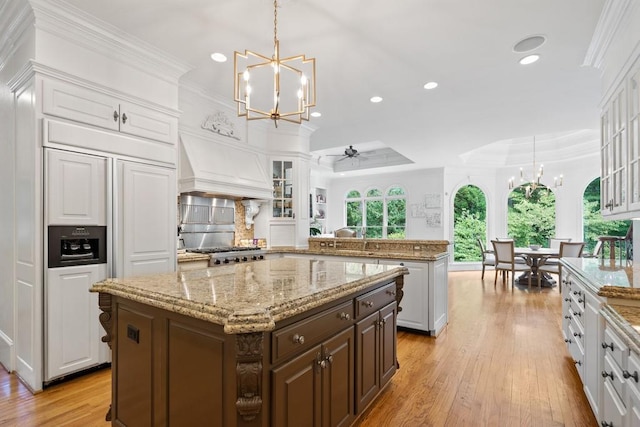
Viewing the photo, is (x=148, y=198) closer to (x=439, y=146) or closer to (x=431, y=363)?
(x=431, y=363)

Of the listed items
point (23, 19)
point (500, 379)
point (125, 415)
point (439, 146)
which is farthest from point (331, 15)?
point (439, 146)

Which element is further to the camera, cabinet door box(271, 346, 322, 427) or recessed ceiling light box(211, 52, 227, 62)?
A: recessed ceiling light box(211, 52, 227, 62)

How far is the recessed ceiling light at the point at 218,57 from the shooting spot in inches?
128

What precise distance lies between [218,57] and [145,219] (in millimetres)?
1743

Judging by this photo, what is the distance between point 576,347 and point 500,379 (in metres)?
0.63

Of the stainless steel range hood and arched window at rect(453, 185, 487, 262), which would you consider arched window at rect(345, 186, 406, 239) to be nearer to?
arched window at rect(453, 185, 487, 262)

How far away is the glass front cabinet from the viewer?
17.3 feet

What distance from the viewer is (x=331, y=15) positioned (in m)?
2.63

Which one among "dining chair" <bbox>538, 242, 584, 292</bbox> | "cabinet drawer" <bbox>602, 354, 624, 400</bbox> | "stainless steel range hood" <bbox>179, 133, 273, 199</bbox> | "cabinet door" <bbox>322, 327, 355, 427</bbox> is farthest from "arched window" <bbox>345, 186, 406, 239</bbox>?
"cabinet door" <bbox>322, 327, 355, 427</bbox>

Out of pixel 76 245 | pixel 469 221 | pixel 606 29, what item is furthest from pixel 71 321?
pixel 469 221

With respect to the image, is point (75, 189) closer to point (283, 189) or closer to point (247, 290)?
point (247, 290)

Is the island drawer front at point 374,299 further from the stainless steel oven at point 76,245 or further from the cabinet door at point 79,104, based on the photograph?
the cabinet door at point 79,104

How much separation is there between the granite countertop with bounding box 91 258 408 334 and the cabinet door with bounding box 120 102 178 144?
1.68 meters

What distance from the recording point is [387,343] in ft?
8.05
